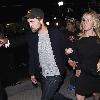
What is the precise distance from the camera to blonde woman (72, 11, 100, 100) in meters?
5.74

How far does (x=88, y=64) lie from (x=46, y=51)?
77cm

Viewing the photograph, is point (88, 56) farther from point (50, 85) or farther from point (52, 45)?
point (50, 85)

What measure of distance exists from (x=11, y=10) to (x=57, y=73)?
50111 millimetres

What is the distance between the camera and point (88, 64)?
18.9ft

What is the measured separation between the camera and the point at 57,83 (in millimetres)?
5762

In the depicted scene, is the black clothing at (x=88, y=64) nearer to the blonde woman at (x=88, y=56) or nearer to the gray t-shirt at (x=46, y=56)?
the blonde woman at (x=88, y=56)

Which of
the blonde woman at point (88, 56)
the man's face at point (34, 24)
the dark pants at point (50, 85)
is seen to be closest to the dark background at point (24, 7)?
the blonde woman at point (88, 56)

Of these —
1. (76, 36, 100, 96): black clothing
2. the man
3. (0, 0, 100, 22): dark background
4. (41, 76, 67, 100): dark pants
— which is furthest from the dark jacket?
(0, 0, 100, 22): dark background

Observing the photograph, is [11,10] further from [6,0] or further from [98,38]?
[98,38]

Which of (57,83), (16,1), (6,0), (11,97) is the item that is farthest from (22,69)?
(16,1)

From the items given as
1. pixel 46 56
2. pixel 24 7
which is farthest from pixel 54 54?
pixel 24 7

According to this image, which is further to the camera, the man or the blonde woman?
the blonde woman

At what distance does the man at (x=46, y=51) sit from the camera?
218 inches

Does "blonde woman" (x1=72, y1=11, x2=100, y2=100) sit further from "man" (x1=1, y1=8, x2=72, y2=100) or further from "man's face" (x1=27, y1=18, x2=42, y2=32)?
"man's face" (x1=27, y1=18, x2=42, y2=32)
